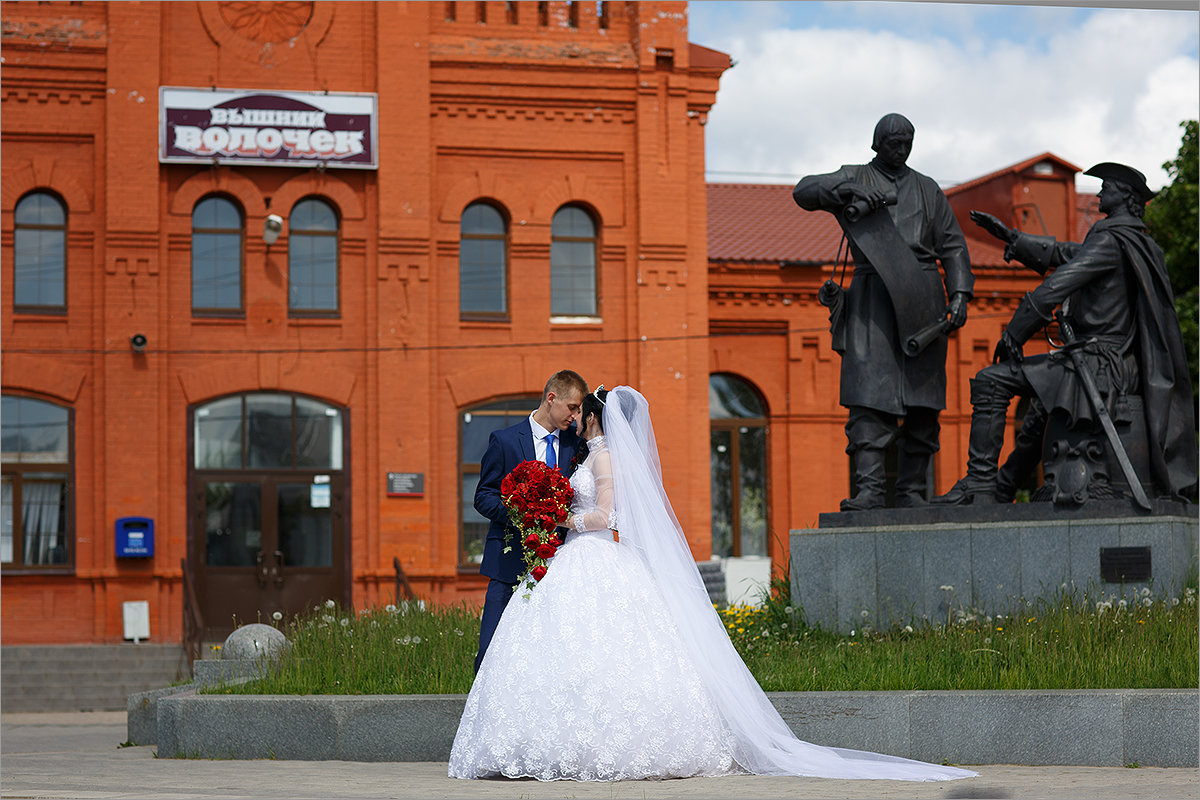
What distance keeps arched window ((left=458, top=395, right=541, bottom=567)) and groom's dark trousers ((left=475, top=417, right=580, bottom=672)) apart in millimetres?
15804

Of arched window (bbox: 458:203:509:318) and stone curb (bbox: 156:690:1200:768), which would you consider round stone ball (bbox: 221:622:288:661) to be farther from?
arched window (bbox: 458:203:509:318)

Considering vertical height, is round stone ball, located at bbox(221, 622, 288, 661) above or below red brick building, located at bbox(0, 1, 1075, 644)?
below

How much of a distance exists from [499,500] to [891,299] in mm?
3834

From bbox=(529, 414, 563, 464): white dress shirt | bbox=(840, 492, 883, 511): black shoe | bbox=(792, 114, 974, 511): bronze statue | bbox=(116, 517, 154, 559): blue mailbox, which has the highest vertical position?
bbox=(792, 114, 974, 511): bronze statue

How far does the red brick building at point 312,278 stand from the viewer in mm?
23219

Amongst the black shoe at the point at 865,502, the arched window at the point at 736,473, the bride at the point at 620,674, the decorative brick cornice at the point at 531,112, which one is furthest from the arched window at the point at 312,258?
the bride at the point at 620,674

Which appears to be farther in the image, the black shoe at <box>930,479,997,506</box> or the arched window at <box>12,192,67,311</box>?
the arched window at <box>12,192,67,311</box>

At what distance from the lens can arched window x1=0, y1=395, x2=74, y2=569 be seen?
23109 mm

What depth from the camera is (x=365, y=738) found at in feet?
29.2

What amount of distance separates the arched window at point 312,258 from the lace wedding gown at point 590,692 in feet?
55.4

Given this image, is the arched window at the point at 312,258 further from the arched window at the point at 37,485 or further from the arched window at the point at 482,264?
the arched window at the point at 37,485

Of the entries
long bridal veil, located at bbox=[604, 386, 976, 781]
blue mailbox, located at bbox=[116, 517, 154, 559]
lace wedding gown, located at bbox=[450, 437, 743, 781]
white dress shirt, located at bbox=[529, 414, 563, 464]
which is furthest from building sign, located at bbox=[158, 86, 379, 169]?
lace wedding gown, located at bbox=[450, 437, 743, 781]

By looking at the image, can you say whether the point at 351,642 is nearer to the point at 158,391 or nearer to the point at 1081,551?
the point at 1081,551

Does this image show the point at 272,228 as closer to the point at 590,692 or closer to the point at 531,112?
the point at 531,112
